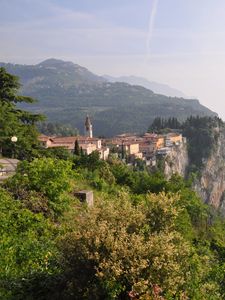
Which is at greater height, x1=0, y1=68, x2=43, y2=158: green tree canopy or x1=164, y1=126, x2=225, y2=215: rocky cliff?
x1=0, y1=68, x2=43, y2=158: green tree canopy

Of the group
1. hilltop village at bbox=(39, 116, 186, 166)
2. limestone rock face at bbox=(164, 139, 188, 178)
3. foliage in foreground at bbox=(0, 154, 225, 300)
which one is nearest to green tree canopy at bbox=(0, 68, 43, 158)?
foliage in foreground at bbox=(0, 154, 225, 300)

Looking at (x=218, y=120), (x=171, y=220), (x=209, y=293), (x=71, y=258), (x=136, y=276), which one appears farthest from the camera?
A: (x=218, y=120)

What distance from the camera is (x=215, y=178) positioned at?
111m

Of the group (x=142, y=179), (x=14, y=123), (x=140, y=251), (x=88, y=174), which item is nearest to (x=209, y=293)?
(x=140, y=251)

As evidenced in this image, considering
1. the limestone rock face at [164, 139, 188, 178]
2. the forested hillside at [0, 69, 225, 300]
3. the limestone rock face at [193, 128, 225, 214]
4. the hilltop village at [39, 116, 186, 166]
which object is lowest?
the limestone rock face at [193, 128, 225, 214]

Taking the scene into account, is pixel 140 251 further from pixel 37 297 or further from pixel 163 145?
pixel 163 145

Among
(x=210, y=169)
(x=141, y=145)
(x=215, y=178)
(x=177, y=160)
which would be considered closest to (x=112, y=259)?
(x=177, y=160)

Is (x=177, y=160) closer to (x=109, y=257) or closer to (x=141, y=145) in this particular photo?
(x=141, y=145)

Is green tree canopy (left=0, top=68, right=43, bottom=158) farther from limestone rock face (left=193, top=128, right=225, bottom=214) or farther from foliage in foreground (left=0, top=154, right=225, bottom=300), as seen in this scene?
limestone rock face (left=193, top=128, right=225, bottom=214)

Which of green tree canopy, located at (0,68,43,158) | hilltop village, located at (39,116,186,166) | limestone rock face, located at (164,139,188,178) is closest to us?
green tree canopy, located at (0,68,43,158)

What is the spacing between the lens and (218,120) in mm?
122875

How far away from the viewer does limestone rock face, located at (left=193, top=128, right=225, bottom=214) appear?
105 metres

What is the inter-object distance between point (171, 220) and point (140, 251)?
1.31 metres

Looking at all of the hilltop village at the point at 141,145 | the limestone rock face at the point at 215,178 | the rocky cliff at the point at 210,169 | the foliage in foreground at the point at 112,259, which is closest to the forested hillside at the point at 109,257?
the foliage in foreground at the point at 112,259
